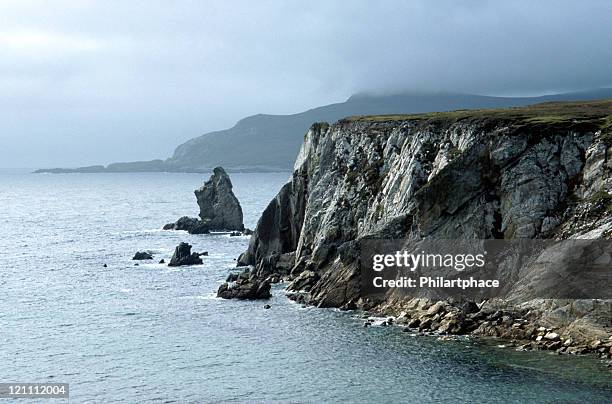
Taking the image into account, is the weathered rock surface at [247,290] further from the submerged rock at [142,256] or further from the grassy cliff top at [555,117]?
the submerged rock at [142,256]

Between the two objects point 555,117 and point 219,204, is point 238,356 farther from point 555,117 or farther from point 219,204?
point 219,204

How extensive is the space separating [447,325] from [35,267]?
82.5 m

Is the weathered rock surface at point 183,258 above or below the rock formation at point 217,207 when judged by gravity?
below

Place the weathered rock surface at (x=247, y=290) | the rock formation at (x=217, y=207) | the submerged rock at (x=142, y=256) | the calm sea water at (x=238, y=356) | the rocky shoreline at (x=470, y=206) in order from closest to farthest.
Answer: the calm sea water at (x=238, y=356)
the rocky shoreline at (x=470, y=206)
the weathered rock surface at (x=247, y=290)
the submerged rock at (x=142, y=256)
the rock formation at (x=217, y=207)

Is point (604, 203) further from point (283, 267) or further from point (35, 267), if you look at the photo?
point (35, 267)

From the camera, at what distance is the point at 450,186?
93.9 m

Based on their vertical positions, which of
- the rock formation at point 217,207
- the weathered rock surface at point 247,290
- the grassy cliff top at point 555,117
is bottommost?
the weathered rock surface at point 247,290

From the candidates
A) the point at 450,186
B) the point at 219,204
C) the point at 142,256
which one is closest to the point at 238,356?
the point at 450,186

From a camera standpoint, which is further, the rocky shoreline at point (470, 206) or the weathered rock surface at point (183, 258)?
the weathered rock surface at point (183, 258)

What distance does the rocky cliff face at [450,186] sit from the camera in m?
87.9

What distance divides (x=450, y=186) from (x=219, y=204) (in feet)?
337

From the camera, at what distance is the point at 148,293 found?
108m

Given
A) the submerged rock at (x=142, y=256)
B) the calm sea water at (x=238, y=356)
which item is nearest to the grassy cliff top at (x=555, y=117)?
the calm sea water at (x=238, y=356)

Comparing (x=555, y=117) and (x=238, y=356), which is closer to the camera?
(x=238, y=356)
